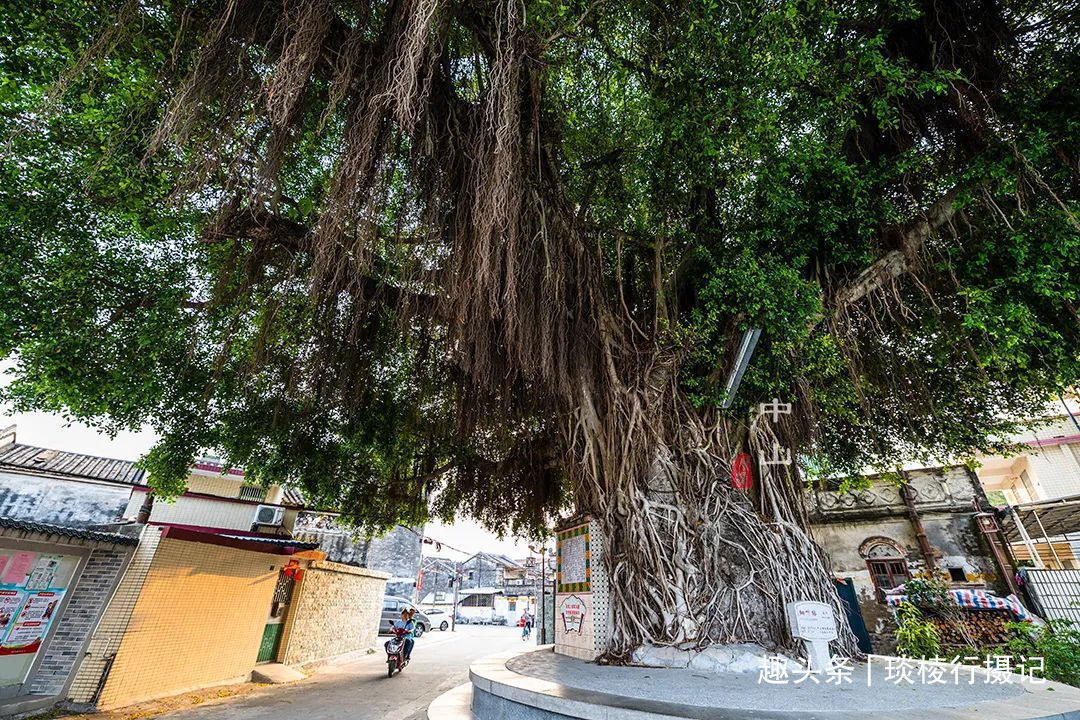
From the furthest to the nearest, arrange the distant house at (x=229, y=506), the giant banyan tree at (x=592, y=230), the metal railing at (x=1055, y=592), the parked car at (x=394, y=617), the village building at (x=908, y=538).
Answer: the parked car at (x=394, y=617) → the village building at (x=908, y=538) → the distant house at (x=229, y=506) → the metal railing at (x=1055, y=592) → the giant banyan tree at (x=592, y=230)

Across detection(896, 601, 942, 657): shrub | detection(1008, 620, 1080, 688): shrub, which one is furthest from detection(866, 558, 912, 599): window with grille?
detection(896, 601, 942, 657): shrub

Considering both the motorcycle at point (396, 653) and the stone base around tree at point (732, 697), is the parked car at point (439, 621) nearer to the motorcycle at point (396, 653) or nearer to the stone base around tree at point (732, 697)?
the motorcycle at point (396, 653)

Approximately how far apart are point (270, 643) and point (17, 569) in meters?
4.20

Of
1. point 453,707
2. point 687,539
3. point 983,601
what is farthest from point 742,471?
point 983,601

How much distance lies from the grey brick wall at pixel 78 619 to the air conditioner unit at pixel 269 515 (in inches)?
148

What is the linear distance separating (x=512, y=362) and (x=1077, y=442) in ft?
50.7

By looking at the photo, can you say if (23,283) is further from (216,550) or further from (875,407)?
(875,407)

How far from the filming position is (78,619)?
494cm

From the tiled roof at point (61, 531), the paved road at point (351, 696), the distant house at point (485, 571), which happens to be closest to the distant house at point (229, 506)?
the tiled roof at point (61, 531)

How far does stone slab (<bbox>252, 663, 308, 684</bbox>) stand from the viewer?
6.86 metres

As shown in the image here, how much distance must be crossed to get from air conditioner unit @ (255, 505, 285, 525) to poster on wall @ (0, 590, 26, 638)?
4373 millimetres

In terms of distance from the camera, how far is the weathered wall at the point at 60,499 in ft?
25.6

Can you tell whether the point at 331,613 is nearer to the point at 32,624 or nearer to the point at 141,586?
the point at 141,586

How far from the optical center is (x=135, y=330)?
4152mm
